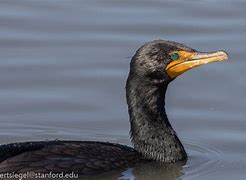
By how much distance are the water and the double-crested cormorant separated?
0.23 m

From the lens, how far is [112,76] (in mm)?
16562

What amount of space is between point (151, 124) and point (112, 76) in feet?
8.58

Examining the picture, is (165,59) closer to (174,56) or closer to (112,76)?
(174,56)

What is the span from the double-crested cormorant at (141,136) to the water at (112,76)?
23cm

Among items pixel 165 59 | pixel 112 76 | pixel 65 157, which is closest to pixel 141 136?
pixel 165 59

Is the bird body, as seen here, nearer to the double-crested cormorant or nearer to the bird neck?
the double-crested cormorant

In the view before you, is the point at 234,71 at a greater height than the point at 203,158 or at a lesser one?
greater

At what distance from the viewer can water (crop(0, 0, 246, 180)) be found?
14.7m

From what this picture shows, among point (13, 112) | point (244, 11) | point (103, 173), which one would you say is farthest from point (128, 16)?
point (103, 173)

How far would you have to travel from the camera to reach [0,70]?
16.6 m

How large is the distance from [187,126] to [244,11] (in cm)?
453

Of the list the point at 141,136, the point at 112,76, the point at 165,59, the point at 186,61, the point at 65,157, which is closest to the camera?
the point at 65,157

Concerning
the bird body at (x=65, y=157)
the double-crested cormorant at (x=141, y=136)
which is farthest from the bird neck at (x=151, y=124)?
the bird body at (x=65, y=157)

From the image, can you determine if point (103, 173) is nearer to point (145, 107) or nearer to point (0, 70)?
point (145, 107)
